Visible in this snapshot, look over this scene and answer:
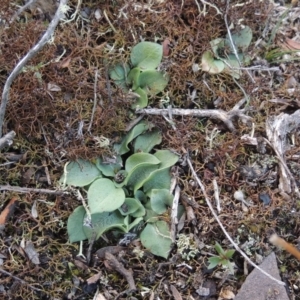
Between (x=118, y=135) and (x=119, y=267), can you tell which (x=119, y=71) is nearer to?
(x=118, y=135)

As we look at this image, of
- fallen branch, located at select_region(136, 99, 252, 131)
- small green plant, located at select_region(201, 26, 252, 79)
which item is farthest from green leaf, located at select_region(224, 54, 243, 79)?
fallen branch, located at select_region(136, 99, 252, 131)

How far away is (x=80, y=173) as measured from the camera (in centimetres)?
181

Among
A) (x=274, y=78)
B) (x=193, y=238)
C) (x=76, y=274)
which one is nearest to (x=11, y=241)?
(x=76, y=274)

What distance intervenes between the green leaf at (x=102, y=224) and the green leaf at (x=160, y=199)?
13 centimetres

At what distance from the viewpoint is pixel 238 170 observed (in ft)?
6.23

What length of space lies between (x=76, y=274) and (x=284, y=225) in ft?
2.58

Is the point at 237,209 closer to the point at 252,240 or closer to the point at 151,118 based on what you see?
the point at 252,240

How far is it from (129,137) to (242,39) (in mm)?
679

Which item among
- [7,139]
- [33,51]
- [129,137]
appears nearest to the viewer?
[33,51]

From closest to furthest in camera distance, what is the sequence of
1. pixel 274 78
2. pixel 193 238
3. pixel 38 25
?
pixel 193 238 < pixel 38 25 < pixel 274 78

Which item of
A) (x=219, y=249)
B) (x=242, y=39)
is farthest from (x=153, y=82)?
(x=219, y=249)

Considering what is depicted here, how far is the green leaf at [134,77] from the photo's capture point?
1.94 metres

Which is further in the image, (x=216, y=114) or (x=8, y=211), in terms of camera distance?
(x=216, y=114)

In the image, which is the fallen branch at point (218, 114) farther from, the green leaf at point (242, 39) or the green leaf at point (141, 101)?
the green leaf at point (242, 39)
